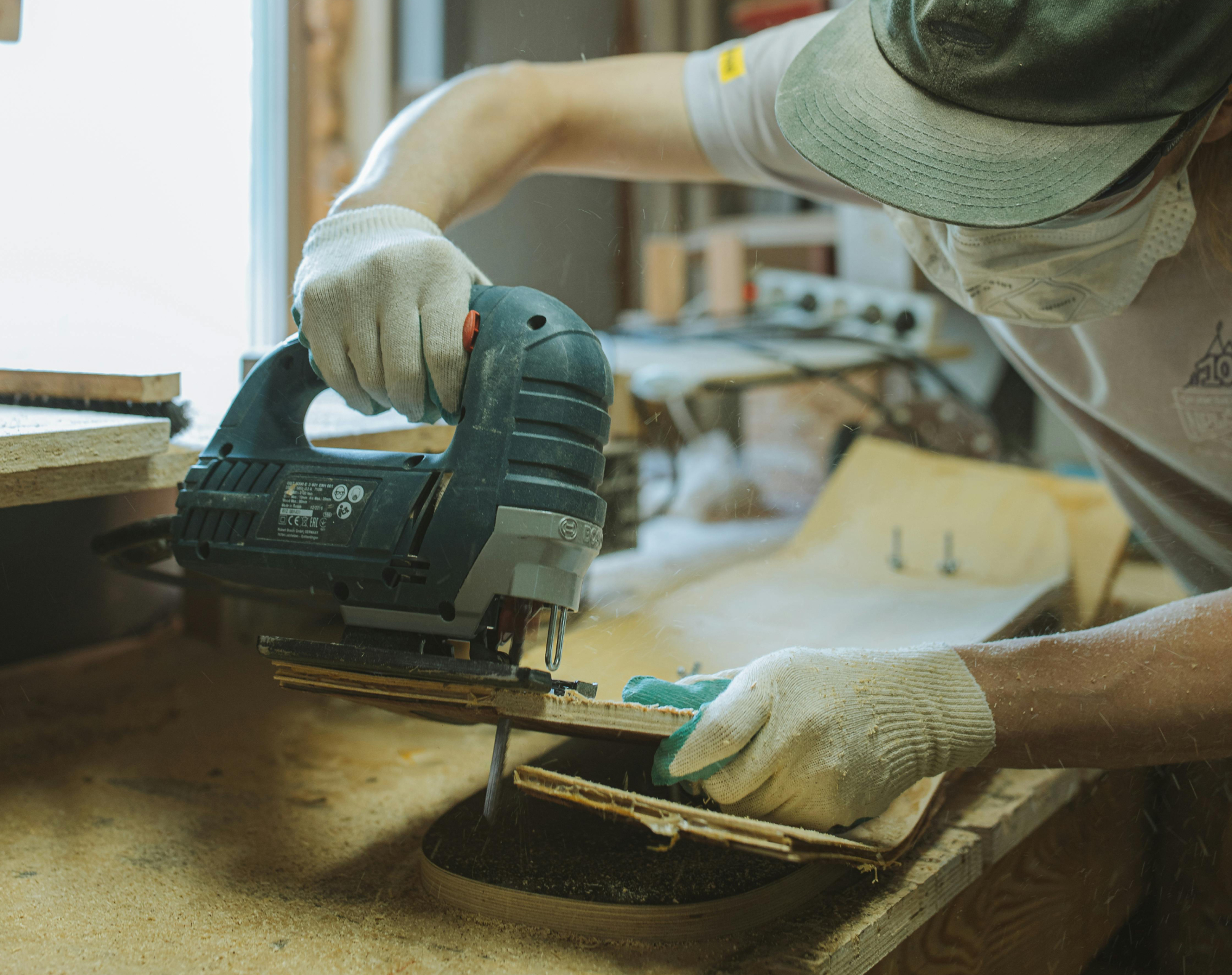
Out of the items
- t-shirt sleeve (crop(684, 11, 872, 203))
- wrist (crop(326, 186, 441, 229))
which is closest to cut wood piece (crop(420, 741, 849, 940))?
wrist (crop(326, 186, 441, 229))

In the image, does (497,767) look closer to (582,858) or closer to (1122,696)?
(582,858)

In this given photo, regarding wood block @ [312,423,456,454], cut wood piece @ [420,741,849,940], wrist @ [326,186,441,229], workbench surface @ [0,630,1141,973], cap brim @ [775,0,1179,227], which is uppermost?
cap brim @ [775,0,1179,227]

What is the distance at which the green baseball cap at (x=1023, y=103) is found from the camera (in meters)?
0.76

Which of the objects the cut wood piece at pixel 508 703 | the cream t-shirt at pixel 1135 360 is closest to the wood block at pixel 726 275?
the cream t-shirt at pixel 1135 360

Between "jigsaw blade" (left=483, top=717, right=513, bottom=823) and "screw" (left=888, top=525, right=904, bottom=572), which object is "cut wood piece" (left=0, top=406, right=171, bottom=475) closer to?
"jigsaw blade" (left=483, top=717, right=513, bottom=823)

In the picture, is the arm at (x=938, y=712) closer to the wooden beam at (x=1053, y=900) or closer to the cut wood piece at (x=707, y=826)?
the cut wood piece at (x=707, y=826)

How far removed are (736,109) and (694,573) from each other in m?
0.76

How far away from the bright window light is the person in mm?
385

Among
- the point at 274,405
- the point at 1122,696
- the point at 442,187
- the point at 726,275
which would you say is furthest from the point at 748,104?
the point at 726,275

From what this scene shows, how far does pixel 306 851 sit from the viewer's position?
0.88m

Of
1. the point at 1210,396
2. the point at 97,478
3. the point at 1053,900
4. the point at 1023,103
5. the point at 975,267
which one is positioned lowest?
the point at 1053,900

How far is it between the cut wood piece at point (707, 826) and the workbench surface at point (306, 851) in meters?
0.07

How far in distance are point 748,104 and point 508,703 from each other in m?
0.86

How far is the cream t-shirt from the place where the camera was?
108cm
